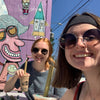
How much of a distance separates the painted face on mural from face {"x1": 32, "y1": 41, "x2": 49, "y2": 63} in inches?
173

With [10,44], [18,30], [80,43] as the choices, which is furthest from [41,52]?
[18,30]

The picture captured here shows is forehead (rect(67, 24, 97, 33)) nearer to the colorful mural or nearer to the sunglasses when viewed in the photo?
the colorful mural

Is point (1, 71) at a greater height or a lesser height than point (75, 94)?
lesser

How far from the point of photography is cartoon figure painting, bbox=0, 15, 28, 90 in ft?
20.0

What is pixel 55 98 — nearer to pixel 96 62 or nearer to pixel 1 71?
pixel 96 62

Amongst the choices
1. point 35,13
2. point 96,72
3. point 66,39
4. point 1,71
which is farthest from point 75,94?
point 35,13

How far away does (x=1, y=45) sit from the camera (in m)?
6.14

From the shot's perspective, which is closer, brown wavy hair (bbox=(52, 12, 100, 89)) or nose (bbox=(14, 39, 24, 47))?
brown wavy hair (bbox=(52, 12, 100, 89))

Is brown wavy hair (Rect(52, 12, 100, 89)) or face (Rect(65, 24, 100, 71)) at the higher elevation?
face (Rect(65, 24, 100, 71))

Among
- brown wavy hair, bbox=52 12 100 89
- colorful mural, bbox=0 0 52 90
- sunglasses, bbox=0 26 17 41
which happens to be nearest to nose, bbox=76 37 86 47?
brown wavy hair, bbox=52 12 100 89

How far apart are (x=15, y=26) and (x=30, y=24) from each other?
647 mm

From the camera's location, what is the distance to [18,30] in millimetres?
6375

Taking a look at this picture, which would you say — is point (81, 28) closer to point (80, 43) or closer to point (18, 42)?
point (80, 43)

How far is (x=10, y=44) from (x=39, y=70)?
4.51m
